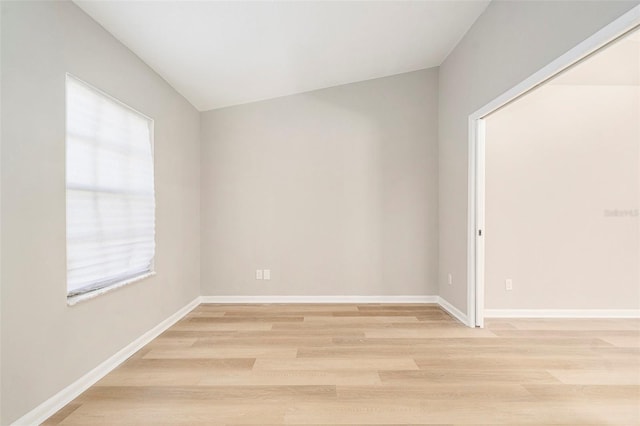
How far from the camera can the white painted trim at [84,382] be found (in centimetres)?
185

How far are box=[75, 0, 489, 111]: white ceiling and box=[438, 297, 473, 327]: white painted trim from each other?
9.74 ft

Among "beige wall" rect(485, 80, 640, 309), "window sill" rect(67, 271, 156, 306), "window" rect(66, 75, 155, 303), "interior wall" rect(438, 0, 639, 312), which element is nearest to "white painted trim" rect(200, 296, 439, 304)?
"interior wall" rect(438, 0, 639, 312)

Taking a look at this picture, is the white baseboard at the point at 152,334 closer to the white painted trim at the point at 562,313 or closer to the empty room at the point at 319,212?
the empty room at the point at 319,212

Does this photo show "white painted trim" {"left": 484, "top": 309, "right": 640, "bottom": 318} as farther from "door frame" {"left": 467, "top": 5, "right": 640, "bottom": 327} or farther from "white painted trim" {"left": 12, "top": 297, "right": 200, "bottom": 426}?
"white painted trim" {"left": 12, "top": 297, "right": 200, "bottom": 426}

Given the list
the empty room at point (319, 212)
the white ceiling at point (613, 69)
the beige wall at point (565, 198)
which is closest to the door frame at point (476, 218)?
the empty room at point (319, 212)

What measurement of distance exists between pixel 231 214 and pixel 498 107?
10.7ft

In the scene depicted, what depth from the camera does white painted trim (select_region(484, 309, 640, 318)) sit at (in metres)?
3.68

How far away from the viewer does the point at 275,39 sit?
9.68 feet

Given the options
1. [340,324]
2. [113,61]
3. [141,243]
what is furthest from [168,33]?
[340,324]

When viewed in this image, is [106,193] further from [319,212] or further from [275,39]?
[319,212]

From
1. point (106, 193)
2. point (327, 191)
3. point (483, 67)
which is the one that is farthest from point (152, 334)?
point (483, 67)

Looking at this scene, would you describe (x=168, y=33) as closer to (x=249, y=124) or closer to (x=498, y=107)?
(x=249, y=124)

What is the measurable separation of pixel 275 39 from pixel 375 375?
2.90m

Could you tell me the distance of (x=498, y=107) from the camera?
2959 mm
